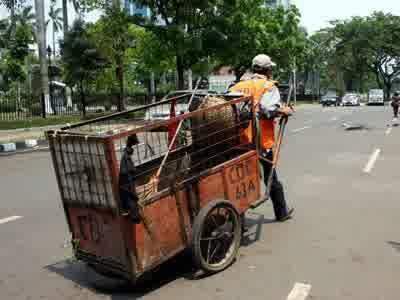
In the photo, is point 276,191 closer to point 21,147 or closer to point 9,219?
point 9,219

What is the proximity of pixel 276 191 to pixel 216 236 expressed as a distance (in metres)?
1.54

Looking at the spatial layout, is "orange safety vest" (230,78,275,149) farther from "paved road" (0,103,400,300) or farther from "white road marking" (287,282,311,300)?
"white road marking" (287,282,311,300)

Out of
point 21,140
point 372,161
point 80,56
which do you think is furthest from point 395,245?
point 80,56

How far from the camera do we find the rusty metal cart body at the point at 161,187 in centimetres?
362

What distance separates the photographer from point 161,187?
4.00 metres

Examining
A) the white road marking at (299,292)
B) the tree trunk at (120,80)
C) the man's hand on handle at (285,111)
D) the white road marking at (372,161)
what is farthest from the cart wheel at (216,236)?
the tree trunk at (120,80)

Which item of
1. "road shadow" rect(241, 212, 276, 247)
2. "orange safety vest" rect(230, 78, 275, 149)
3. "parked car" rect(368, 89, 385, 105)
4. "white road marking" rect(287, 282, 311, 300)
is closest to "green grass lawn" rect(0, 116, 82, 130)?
"road shadow" rect(241, 212, 276, 247)

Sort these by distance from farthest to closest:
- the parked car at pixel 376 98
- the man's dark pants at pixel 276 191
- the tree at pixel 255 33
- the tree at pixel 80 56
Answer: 1. the parked car at pixel 376 98
2. the tree at pixel 80 56
3. the tree at pixel 255 33
4. the man's dark pants at pixel 276 191

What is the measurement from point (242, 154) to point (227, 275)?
1.18 meters

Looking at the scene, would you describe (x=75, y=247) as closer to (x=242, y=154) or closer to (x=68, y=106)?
(x=242, y=154)

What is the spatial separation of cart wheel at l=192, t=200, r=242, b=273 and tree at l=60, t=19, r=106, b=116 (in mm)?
25902

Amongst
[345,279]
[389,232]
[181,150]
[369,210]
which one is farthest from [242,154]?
[369,210]

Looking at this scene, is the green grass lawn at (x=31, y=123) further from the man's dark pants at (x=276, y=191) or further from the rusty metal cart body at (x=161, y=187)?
the rusty metal cart body at (x=161, y=187)

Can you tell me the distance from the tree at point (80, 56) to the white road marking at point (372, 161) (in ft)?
67.7
